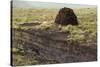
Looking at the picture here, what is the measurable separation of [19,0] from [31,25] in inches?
12.2

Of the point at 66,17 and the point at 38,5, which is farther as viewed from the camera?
the point at 66,17

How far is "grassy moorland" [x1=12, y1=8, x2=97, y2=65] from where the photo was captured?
220cm

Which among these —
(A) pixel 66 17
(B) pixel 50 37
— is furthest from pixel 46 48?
(A) pixel 66 17

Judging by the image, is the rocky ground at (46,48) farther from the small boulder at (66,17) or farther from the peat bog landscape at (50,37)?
the small boulder at (66,17)

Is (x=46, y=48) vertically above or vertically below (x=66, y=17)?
below

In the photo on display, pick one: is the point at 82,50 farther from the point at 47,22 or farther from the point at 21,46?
the point at 21,46

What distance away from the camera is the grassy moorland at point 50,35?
2.20 m

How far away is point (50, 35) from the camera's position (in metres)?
2.32

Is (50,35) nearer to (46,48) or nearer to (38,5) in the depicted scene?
(46,48)

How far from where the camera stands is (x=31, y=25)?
2260mm

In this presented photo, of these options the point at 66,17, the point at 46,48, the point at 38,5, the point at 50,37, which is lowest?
the point at 46,48

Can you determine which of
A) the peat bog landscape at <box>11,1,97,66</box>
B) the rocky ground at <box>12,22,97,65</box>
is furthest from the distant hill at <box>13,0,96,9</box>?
the rocky ground at <box>12,22,97,65</box>

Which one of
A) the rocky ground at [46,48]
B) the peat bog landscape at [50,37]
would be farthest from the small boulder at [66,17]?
the rocky ground at [46,48]
